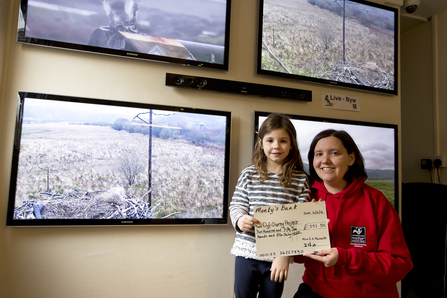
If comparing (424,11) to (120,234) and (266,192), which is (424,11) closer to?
(266,192)

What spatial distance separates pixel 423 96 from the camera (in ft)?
9.11

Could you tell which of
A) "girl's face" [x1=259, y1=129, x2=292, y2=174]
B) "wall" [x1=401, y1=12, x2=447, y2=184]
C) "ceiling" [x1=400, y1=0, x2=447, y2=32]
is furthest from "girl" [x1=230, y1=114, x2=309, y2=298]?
"ceiling" [x1=400, y1=0, x2=447, y2=32]

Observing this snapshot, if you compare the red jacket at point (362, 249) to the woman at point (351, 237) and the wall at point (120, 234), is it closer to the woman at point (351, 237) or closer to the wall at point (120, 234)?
the woman at point (351, 237)

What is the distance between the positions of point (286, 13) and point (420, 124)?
182 cm

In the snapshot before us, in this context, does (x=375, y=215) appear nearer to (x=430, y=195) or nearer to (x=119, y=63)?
(x=430, y=195)

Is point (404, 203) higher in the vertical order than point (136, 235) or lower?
higher

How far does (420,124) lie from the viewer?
278 cm

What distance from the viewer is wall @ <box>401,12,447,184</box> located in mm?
2600

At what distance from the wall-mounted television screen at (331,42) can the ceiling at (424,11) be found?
369 millimetres

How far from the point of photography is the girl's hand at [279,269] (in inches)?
50.7

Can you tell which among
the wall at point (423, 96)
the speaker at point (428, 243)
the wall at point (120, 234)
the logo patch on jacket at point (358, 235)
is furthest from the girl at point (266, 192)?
the wall at point (423, 96)

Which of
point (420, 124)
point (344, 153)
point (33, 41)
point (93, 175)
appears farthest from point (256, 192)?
point (420, 124)

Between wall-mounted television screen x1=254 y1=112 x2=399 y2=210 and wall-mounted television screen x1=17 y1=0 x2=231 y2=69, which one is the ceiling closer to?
wall-mounted television screen x1=254 y1=112 x2=399 y2=210

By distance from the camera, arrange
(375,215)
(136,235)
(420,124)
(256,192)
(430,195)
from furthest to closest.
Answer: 1. (420,124)
2. (430,195)
3. (136,235)
4. (256,192)
5. (375,215)
